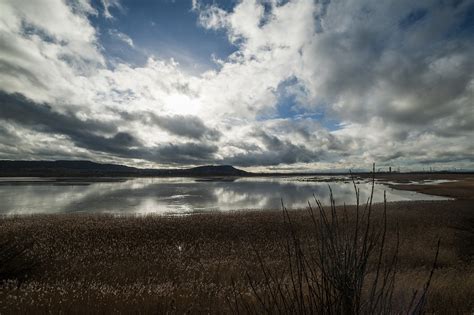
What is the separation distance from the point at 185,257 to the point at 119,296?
7.02 m

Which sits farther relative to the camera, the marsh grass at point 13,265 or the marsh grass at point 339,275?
the marsh grass at point 13,265

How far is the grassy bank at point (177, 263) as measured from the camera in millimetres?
6732

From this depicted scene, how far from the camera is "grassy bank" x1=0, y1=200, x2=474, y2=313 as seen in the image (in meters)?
6.73

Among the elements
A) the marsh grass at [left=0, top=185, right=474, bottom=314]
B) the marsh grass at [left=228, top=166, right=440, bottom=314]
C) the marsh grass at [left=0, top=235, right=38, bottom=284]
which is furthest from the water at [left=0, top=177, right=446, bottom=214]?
the marsh grass at [left=228, top=166, right=440, bottom=314]

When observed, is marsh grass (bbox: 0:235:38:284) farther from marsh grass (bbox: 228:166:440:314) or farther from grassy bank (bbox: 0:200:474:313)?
marsh grass (bbox: 228:166:440:314)

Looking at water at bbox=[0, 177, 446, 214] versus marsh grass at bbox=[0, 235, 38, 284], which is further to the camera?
water at bbox=[0, 177, 446, 214]

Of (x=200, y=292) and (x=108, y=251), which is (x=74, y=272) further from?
(x=200, y=292)

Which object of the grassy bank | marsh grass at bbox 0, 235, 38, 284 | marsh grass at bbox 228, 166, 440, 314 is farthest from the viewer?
marsh grass at bbox 0, 235, 38, 284

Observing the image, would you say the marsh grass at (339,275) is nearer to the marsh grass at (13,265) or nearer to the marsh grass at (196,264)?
the marsh grass at (196,264)

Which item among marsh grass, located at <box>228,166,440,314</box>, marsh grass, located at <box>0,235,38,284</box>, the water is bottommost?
the water

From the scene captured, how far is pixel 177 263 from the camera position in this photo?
12305 mm

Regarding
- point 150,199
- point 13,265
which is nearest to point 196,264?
point 13,265

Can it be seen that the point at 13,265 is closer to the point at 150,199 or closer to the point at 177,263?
the point at 177,263

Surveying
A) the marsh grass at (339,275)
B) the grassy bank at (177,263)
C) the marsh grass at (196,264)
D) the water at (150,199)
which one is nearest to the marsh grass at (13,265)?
the grassy bank at (177,263)
